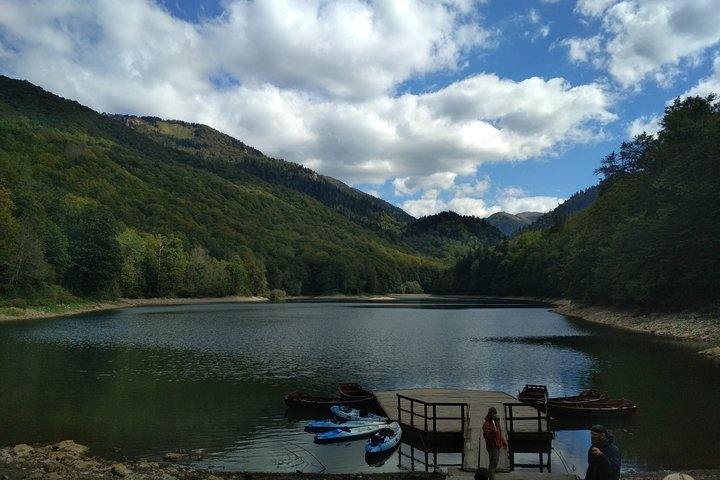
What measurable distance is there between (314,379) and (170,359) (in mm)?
17516

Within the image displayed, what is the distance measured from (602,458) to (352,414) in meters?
19.0

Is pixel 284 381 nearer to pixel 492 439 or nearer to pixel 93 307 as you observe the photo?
pixel 492 439

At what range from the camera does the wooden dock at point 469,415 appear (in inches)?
860

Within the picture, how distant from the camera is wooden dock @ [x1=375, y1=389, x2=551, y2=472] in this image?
2184cm

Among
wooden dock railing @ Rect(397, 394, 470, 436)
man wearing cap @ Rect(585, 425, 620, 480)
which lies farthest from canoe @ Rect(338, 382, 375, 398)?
man wearing cap @ Rect(585, 425, 620, 480)

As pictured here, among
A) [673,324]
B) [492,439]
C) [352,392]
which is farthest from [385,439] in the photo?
[673,324]

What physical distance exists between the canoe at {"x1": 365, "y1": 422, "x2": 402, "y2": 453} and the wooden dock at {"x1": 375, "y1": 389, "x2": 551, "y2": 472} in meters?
1.63

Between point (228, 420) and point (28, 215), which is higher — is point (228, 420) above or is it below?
below

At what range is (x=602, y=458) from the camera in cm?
1224

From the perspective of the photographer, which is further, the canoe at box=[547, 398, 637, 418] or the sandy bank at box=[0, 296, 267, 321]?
the sandy bank at box=[0, 296, 267, 321]

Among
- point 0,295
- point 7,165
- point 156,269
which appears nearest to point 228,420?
point 0,295

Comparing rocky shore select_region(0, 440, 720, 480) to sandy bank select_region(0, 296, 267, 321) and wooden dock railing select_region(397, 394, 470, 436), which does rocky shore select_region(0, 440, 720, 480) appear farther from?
sandy bank select_region(0, 296, 267, 321)

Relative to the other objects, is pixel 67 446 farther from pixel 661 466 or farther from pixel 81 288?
pixel 81 288

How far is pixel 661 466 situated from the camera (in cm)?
2181
